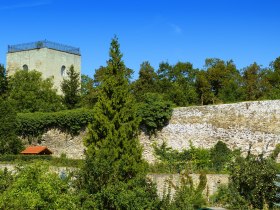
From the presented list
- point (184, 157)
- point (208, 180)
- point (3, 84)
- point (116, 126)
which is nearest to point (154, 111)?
point (184, 157)

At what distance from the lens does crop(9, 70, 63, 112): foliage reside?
3728cm

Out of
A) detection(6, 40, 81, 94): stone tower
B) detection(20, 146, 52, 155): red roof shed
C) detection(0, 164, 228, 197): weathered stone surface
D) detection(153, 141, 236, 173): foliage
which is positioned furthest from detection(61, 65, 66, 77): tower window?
detection(0, 164, 228, 197): weathered stone surface

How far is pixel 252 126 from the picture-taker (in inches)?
1077

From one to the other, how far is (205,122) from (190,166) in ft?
13.0

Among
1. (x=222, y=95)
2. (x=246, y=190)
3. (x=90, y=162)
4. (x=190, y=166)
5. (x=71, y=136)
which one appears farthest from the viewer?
(x=222, y=95)

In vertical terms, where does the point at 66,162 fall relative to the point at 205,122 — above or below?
below

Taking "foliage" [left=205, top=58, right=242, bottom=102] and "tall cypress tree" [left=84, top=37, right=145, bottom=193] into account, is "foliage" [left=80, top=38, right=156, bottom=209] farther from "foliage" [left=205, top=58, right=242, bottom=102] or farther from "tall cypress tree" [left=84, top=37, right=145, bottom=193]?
"foliage" [left=205, top=58, right=242, bottom=102]

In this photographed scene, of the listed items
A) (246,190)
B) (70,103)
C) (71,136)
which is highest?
(70,103)

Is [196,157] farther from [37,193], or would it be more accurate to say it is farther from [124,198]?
[37,193]

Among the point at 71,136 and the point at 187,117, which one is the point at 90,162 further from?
the point at 71,136

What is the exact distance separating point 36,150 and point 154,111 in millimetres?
7357

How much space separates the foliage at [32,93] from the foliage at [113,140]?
1758 centimetres

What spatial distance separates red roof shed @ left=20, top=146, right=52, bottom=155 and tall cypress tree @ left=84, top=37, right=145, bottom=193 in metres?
11.8

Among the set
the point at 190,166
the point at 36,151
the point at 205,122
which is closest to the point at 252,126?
the point at 205,122
